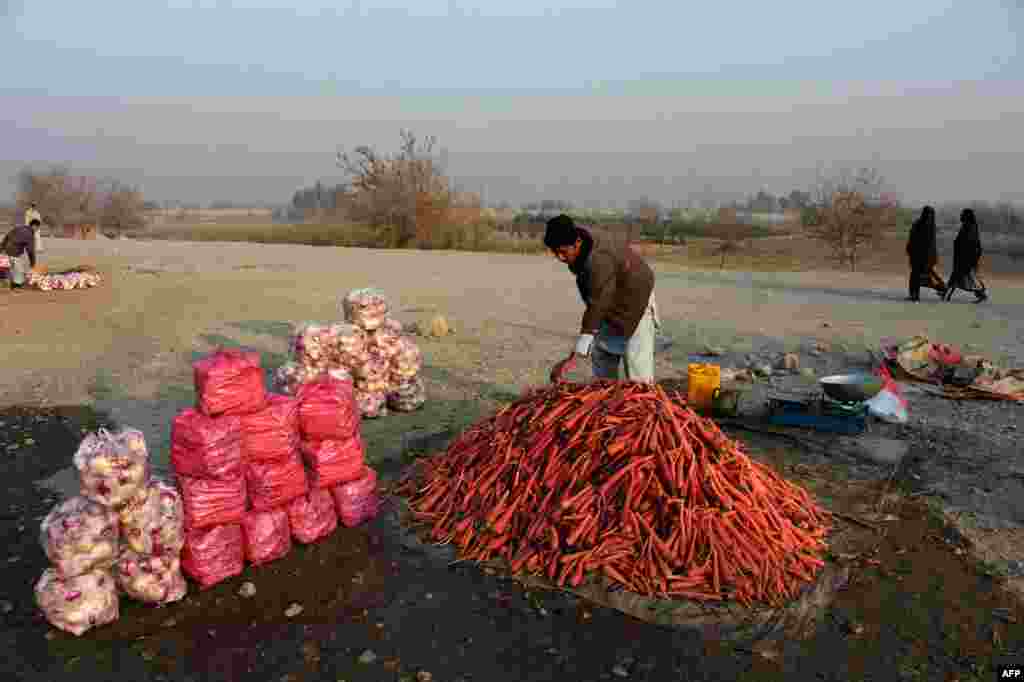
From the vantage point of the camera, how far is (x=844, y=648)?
3551 mm

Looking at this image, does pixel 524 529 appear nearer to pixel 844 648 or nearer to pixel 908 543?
pixel 844 648

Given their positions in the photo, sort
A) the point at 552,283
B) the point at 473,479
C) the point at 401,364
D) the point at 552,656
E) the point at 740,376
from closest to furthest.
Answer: the point at 552,656
the point at 473,479
the point at 401,364
the point at 740,376
the point at 552,283

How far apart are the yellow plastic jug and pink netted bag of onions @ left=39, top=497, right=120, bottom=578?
16.3 feet

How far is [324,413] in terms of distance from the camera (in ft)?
15.3

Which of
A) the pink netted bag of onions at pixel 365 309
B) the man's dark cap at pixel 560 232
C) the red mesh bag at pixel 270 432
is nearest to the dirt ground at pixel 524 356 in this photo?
the red mesh bag at pixel 270 432

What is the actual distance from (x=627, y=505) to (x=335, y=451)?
187 centimetres

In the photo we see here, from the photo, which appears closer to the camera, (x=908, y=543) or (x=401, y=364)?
(x=908, y=543)

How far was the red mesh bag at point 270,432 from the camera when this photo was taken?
432 centimetres

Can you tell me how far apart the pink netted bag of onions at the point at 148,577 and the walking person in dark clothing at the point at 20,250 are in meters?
14.1

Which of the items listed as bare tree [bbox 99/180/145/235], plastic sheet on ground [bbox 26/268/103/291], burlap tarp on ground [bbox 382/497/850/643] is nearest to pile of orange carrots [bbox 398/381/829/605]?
burlap tarp on ground [bbox 382/497/850/643]

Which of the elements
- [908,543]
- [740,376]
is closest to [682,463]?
[908,543]

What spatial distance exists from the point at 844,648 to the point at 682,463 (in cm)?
126

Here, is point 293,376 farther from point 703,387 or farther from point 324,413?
point 703,387

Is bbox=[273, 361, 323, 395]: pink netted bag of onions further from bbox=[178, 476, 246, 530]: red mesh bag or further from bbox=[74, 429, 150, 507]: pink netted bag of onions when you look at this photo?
bbox=[74, 429, 150, 507]: pink netted bag of onions
